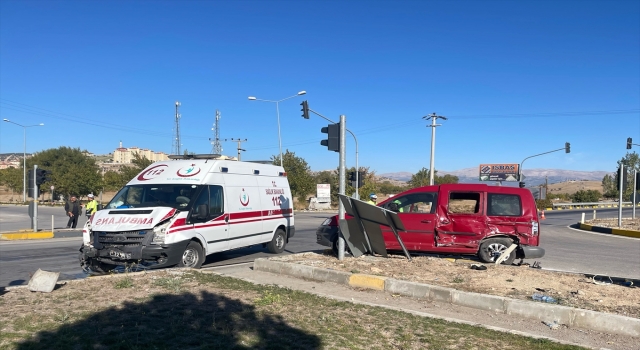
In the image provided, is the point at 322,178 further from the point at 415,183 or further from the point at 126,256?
the point at 126,256

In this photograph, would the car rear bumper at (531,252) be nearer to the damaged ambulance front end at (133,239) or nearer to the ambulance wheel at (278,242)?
the ambulance wheel at (278,242)

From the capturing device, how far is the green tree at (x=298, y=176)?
50.5m

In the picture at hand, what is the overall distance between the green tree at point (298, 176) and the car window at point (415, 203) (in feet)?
125

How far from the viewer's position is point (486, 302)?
6.68 metres

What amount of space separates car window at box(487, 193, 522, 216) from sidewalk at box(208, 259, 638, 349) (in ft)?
13.9

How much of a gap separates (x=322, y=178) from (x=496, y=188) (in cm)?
6763

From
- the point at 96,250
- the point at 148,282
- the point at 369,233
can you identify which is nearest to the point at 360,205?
the point at 369,233

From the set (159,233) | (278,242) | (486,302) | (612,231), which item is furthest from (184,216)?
(612,231)

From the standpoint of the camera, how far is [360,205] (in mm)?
9859

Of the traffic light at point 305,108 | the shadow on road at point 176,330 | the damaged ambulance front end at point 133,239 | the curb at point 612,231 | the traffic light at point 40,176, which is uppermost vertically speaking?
the traffic light at point 305,108

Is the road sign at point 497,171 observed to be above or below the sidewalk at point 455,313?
above

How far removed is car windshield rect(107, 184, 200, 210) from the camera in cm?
984

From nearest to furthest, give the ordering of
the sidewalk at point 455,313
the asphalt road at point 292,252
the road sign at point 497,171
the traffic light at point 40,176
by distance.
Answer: the sidewalk at point 455,313, the asphalt road at point 292,252, the traffic light at point 40,176, the road sign at point 497,171

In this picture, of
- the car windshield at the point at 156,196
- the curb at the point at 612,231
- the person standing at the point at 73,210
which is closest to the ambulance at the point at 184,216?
the car windshield at the point at 156,196
